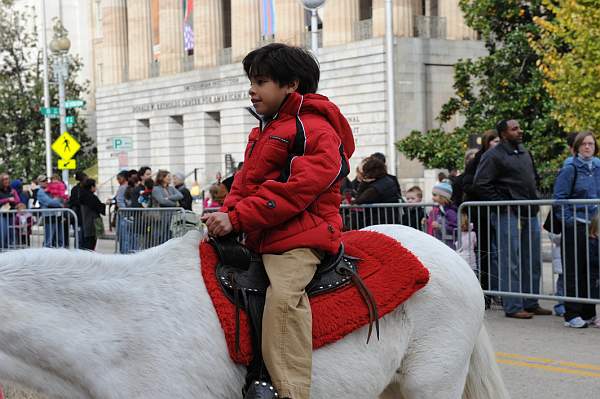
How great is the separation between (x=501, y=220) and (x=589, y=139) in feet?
5.00

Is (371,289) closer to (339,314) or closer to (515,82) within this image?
(339,314)

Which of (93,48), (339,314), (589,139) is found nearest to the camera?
(339,314)

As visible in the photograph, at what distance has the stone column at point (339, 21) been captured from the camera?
4581 cm

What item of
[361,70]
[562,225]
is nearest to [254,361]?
[562,225]

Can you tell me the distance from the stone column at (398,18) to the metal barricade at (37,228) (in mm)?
27114

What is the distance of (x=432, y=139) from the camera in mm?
29391

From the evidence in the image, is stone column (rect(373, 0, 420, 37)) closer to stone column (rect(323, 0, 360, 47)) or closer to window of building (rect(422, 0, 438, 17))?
stone column (rect(323, 0, 360, 47))

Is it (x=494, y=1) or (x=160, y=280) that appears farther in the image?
(x=494, y=1)

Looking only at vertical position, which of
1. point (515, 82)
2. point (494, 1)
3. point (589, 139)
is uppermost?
point (494, 1)

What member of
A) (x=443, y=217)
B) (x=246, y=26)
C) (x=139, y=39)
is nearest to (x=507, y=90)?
(x=443, y=217)

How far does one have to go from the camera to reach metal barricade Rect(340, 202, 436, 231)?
13.5 metres

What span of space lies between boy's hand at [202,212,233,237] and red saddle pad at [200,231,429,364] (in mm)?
136

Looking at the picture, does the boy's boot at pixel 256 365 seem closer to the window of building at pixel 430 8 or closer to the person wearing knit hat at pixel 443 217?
the person wearing knit hat at pixel 443 217

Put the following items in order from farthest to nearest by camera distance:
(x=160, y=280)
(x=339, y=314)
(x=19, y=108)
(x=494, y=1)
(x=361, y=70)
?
1. (x=19, y=108)
2. (x=361, y=70)
3. (x=494, y=1)
4. (x=339, y=314)
5. (x=160, y=280)
